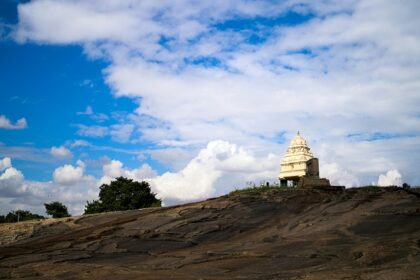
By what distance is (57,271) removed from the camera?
10.6 m

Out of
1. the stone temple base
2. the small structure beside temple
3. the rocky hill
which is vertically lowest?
the rocky hill

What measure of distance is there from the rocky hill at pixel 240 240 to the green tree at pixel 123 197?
2712 centimetres

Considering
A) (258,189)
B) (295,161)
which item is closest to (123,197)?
(295,161)

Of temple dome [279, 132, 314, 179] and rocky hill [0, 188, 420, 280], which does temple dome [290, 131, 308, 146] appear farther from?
rocky hill [0, 188, 420, 280]

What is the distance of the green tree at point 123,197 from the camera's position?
45.9 meters

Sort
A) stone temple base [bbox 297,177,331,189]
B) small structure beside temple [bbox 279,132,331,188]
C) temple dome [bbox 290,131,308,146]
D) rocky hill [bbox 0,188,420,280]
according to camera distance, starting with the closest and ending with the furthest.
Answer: rocky hill [bbox 0,188,420,280], stone temple base [bbox 297,177,331,189], small structure beside temple [bbox 279,132,331,188], temple dome [bbox 290,131,308,146]

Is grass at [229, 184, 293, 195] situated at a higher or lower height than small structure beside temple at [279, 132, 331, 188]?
lower

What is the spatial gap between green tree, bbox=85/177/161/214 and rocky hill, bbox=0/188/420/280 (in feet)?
89.0

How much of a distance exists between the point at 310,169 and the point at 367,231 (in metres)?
17.7

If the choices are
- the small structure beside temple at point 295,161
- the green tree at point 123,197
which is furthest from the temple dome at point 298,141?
the green tree at point 123,197

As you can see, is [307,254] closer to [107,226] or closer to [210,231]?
Answer: [210,231]

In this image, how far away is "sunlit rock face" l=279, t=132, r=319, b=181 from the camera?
40719mm

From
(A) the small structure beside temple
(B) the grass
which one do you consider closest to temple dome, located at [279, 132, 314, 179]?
(A) the small structure beside temple

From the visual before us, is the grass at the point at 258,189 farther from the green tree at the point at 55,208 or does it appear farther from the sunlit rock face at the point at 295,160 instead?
the green tree at the point at 55,208
